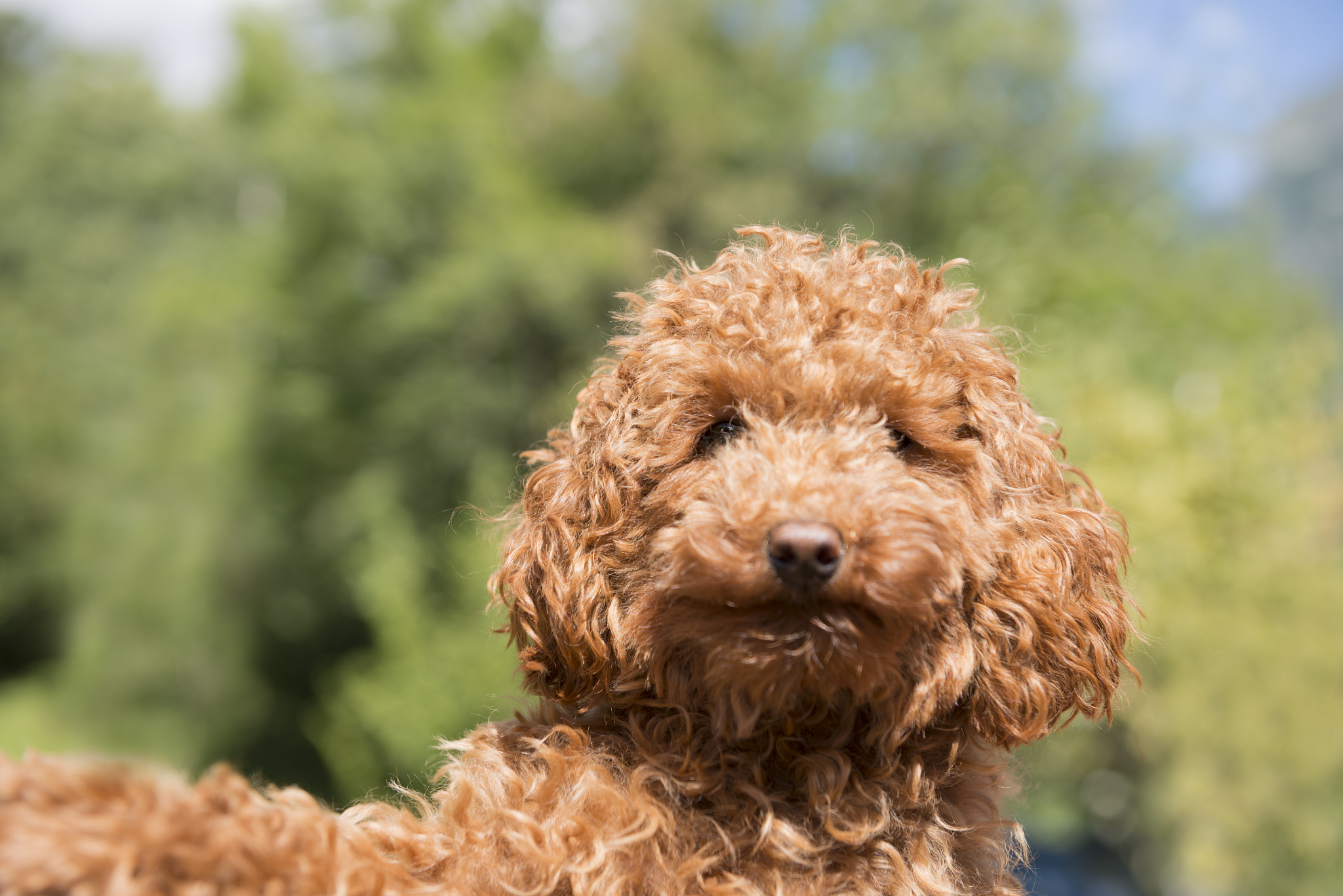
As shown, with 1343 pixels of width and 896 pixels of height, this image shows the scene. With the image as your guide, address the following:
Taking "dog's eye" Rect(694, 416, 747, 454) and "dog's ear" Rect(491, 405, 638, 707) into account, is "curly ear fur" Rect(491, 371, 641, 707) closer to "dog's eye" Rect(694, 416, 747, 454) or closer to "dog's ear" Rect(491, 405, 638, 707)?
"dog's ear" Rect(491, 405, 638, 707)

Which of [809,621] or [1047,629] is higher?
[1047,629]

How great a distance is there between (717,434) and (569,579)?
1.64ft

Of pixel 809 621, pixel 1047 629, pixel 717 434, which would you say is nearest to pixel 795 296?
pixel 717 434

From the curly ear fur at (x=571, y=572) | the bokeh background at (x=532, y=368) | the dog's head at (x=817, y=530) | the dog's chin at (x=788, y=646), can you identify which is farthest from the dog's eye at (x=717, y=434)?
the bokeh background at (x=532, y=368)

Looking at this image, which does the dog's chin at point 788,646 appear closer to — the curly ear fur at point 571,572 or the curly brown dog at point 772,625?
the curly brown dog at point 772,625

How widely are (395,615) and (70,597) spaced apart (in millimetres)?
16547

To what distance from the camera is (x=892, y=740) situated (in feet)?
7.37

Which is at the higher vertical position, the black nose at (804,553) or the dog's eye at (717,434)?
the dog's eye at (717,434)

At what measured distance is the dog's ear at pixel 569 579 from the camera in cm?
234

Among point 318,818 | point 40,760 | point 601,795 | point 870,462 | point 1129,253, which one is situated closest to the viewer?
point 40,760

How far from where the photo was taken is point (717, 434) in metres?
2.47

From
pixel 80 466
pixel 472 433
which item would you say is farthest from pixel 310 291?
pixel 80 466

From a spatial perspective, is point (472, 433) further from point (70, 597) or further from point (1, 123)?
point (1, 123)

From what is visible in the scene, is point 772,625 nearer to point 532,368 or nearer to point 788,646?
point 788,646
